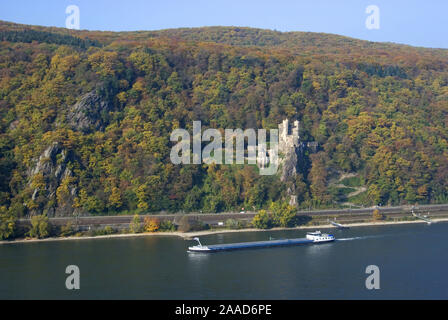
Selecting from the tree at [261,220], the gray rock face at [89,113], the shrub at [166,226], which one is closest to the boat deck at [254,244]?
the tree at [261,220]

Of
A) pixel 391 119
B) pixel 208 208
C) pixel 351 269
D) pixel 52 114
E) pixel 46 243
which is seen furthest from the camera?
pixel 391 119

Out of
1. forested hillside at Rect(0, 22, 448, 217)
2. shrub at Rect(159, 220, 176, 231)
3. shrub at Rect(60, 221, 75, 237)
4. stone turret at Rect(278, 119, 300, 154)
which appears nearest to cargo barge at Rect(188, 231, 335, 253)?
shrub at Rect(159, 220, 176, 231)

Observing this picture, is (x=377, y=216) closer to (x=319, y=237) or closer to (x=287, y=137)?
(x=319, y=237)

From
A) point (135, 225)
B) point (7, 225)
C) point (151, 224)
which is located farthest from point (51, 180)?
point (151, 224)

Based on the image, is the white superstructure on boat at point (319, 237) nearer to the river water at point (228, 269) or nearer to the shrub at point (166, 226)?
the river water at point (228, 269)

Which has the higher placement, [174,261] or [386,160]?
[386,160]

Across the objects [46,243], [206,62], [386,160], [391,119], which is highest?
[206,62]

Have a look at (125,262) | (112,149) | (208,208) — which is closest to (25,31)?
(112,149)
